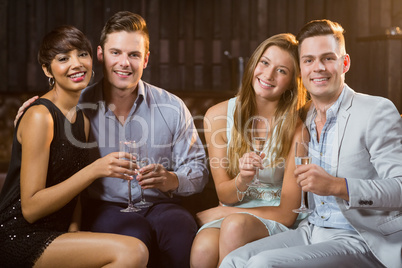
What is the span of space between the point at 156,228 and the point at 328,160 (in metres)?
0.83

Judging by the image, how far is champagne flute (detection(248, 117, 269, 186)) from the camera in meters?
2.09

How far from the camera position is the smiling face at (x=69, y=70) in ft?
6.84

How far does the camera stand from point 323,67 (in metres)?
2.03

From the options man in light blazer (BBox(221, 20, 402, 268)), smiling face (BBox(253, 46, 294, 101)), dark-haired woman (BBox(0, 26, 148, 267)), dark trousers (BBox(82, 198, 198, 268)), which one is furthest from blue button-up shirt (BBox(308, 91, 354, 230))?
dark-haired woman (BBox(0, 26, 148, 267))

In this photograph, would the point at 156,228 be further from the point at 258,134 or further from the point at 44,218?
the point at 258,134

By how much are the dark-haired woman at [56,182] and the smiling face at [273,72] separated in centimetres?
79

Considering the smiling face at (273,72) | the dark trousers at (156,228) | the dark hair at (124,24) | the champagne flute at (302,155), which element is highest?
the dark hair at (124,24)

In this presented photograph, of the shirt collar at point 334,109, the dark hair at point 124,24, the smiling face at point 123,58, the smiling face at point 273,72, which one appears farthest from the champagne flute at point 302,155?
the dark hair at point 124,24

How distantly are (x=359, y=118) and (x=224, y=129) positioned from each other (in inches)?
27.9

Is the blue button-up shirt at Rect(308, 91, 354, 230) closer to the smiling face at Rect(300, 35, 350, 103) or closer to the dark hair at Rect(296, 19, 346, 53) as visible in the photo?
the smiling face at Rect(300, 35, 350, 103)

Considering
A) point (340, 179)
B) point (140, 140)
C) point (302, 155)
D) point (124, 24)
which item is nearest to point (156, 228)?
point (140, 140)

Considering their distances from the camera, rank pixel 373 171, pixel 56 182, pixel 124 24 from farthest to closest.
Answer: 1. pixel 124 24
2. pixel 56 182
3. pixel 373 171

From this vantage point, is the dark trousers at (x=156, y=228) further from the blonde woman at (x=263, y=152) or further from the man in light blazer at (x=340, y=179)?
the man in light blazer at (x=340, y=179)

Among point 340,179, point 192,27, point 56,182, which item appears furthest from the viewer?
point 192,27
